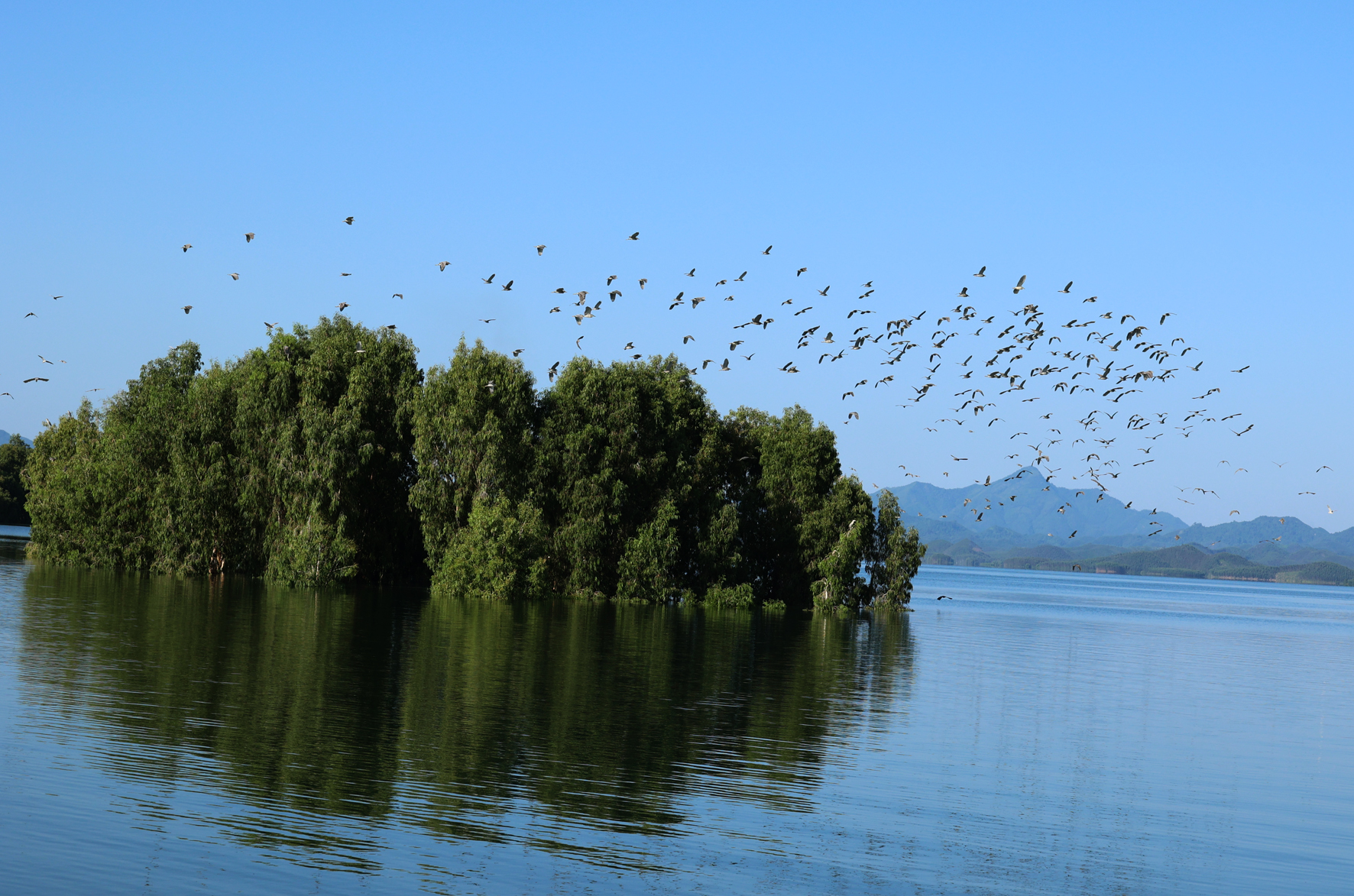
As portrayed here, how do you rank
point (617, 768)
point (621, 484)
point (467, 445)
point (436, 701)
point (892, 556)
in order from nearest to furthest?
point (617, 768), point (436, 701), point (467, 445), point (621, 484), point (892, 556)

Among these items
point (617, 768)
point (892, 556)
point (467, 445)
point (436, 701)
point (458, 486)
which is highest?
point (467, 445)

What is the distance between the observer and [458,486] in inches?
3856

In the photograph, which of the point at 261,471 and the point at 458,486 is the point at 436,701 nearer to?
the point at 458,486

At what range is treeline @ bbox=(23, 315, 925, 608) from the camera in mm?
96188

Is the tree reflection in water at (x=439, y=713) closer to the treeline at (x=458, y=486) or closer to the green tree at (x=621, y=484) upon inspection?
the treeline at (x=458, y=486)

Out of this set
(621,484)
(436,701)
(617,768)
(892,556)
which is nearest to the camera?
(617,768)

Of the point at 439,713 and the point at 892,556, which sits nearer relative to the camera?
the point at 439,713

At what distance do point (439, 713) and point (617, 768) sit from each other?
29.2 feet

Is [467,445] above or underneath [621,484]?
above

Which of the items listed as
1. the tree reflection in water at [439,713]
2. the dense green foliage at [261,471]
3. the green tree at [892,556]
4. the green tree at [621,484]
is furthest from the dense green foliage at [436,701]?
the green tree at [892,556]

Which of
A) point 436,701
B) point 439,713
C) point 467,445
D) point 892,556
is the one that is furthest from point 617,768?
point 892,556

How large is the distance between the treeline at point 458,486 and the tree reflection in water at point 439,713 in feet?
79.3

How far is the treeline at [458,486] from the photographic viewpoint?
96.2 meters

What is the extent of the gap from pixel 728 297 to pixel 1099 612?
104939 millimetres
